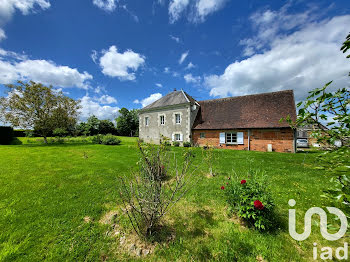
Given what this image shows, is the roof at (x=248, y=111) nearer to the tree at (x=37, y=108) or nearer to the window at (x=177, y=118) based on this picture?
the window at (x=177, y=118)

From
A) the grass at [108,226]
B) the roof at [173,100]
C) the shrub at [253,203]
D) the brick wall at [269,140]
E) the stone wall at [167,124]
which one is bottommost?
the grass at [108,226]

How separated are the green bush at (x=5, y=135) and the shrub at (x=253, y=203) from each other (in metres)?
24.6

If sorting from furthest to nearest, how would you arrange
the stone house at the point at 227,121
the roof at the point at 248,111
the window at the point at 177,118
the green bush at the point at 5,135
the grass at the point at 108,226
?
the window at the point at 177,118 → the green bush at the point at 5,135 → the roof at the point at 248,111 → the stone house at the point at 227,121 → the grass at the point at 108,226

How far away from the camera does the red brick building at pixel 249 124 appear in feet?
39.5

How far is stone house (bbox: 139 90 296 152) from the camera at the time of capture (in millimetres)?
12266

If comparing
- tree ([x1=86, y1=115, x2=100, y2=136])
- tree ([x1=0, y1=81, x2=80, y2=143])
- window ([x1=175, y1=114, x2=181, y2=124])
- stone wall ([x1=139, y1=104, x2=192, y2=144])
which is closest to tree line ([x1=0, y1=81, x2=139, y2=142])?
tree ([x1=0, y1=81, x2=80, y2=143])

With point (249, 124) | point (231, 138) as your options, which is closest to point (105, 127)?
point (231, 138)

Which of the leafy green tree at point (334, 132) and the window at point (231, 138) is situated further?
the window at point (231, 138)

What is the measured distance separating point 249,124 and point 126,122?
34.8 metres

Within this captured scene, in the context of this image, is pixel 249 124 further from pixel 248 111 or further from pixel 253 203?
pixel 253 203

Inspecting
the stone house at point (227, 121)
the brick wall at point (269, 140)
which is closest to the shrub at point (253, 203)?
the stone house at point (227, 121)

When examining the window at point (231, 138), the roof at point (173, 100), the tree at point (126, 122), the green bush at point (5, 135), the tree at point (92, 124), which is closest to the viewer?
the window at point (231, 138)

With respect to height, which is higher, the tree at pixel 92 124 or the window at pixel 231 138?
the tree at pixel 92 124

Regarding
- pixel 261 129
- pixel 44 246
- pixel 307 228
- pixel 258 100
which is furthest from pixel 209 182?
pixel 258 100
